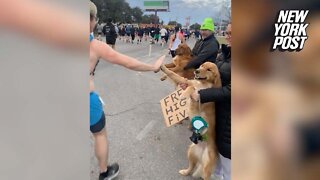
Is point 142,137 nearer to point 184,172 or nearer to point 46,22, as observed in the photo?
point 184,172

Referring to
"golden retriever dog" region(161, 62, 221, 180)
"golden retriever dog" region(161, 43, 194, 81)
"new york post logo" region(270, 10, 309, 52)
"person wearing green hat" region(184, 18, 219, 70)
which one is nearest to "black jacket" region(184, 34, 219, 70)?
"person wearing green hat" region(184, 18, 219, 70)

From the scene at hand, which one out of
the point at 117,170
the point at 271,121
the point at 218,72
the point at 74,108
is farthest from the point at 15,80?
the point at 117,170

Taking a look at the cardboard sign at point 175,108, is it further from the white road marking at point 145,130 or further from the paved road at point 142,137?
the white road marking at point 145,130

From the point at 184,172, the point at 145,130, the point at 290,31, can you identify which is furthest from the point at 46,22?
the point at 145,130

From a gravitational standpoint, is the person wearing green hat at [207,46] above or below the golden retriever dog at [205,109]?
above

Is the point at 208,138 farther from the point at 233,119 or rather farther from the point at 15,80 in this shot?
the point at 15,80

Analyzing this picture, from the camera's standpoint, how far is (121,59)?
2201 millimetres

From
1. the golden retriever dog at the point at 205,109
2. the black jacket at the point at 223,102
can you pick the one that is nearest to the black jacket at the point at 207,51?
the golden retriever dog at the point at 205,109

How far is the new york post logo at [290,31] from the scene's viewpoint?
35.9 inches

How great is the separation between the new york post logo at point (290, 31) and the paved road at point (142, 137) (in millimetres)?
1956

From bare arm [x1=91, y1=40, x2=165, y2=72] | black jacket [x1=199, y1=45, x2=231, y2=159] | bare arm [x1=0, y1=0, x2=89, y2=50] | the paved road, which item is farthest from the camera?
the paved road

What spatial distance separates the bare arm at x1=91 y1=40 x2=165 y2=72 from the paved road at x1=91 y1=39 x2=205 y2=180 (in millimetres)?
528

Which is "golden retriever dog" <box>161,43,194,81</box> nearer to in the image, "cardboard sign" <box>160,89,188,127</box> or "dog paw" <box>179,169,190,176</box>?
"cardboard sign" <box>160,89,188,127</box>

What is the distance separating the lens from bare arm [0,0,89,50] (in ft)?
2.13
